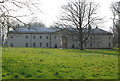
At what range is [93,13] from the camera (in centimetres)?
4678

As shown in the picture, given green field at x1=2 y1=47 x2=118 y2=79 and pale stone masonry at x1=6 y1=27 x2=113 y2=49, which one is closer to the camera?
green field at x1=2 y1=47 x2=118 y2=79

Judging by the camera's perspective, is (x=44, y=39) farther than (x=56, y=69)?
Yes

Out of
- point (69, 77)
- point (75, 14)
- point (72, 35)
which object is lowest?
point (69, 77)

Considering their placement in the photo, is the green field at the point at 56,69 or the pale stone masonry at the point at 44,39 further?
the pale stone masonry at the point at 44,39

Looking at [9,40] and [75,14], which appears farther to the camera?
[9,40]

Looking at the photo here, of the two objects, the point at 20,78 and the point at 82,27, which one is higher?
the point at 82,27

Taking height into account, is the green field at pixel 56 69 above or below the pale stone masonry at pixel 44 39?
below

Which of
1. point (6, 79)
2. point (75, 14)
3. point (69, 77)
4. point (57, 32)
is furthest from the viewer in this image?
point (57, 32)

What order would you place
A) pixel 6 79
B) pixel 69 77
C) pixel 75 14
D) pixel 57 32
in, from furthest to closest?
pixel 57 32, pixel 75 14, pixel 69 77, pixel 6 79

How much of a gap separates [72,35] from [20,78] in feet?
124

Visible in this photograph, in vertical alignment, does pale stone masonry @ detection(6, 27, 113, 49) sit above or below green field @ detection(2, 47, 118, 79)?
above

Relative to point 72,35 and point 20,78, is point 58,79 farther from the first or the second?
point 72,35

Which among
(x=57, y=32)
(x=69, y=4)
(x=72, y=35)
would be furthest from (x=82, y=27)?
(x=57, y=32)

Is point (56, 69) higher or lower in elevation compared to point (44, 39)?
lower
